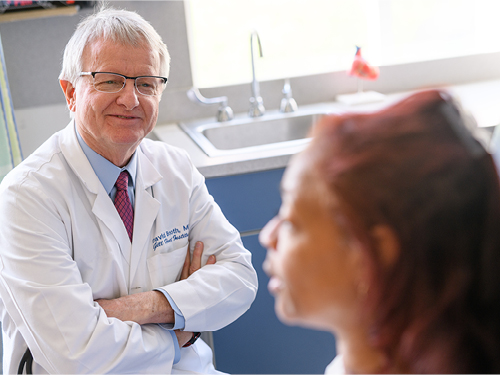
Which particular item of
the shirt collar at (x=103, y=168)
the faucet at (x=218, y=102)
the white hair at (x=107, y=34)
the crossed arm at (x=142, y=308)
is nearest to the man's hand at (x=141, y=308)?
the crossed arm at (x=142, y=308)

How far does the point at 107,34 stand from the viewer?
4.26 feet

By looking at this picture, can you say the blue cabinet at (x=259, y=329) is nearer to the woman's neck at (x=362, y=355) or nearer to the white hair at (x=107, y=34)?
the white hair at (x=107, y=34)

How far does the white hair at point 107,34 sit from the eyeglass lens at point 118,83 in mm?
65

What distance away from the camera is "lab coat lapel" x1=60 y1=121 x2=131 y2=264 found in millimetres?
1287

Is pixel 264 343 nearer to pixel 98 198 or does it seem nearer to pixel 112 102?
pixel 98 198

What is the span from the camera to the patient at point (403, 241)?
0.39 m

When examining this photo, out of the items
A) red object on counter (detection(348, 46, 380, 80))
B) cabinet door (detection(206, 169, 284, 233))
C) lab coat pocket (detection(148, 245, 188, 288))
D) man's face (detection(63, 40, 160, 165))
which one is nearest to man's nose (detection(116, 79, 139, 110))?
man's face (detection(63, 40, 160, 165))

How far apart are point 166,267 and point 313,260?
1.03m

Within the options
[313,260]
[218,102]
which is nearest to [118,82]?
[218,102]

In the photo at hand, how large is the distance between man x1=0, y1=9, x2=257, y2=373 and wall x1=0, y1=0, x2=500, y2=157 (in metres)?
0.87

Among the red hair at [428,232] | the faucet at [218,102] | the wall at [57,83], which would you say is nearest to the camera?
the red hair at [428,232]

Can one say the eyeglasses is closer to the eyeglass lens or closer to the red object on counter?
the eyeglass lens

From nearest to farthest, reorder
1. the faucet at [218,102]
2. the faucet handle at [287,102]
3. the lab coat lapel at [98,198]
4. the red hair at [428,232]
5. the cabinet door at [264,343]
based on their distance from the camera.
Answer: the red hair at [428,232] < the lab coat lapel at [98,198] < the cabinet door at [264,343] < the faucet at [218,102] < the faucet handle at [287,102]

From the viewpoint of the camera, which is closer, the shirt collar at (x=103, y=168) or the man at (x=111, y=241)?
the man at (x=111, y=241)
